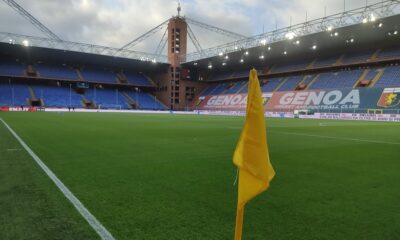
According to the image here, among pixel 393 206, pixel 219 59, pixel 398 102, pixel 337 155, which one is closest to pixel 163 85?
pixel 219 59

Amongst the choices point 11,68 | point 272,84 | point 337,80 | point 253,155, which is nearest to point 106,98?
point 11,68

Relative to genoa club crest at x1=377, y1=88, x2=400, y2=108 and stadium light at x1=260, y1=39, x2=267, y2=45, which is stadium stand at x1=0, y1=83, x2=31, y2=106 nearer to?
stadium light at x1=260, y1=39, x2=267, y2=45

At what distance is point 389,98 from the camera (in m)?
36.6

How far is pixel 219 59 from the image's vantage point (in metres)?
57.9

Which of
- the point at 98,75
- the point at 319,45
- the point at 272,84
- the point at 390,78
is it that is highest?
the point at 319,45

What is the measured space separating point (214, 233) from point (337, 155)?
21.3ft

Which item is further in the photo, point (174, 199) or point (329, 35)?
point (329, 35)

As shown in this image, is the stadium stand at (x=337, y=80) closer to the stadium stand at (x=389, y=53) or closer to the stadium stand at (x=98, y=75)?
the stadium stand at (x=389, y=53)

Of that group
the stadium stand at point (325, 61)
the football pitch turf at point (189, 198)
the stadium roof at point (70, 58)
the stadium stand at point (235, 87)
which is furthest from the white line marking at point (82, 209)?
the stadium stand at point (235, 87)

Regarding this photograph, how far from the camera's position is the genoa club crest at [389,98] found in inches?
1403

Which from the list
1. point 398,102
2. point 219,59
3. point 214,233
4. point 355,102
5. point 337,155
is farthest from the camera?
point 219,59

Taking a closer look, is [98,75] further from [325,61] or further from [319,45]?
[325,61]

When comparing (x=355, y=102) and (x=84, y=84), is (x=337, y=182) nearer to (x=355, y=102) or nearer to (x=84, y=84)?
(x=355, y=102)

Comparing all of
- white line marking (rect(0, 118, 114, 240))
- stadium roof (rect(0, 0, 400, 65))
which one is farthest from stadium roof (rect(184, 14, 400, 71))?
white line marking (rect(0, 118, 114, 240))
